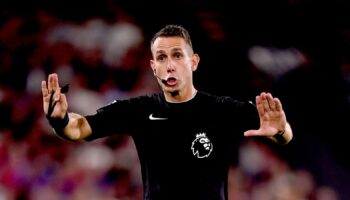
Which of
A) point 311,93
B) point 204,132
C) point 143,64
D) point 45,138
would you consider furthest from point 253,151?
point 204,132

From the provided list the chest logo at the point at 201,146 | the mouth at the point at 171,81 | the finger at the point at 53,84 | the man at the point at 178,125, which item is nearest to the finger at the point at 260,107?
the man at the point at 178,125

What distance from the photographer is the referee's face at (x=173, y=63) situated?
292 centimetres

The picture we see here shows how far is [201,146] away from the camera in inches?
110

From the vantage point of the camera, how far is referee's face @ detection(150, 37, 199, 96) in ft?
9.57

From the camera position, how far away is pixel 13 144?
15.1 feet

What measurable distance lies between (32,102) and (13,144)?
43 centimetres

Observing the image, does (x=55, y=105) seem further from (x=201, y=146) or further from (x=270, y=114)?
(x=270, y=114)

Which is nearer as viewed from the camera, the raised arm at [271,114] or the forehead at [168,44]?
the raised arm at [271,114]

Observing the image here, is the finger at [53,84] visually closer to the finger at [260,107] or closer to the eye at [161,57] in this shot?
the eye at [161,57]

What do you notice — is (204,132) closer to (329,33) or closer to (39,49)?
(39,49)

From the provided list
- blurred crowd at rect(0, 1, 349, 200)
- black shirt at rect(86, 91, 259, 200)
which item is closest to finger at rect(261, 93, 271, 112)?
black shirt at rect(86, 91, 259, 200)

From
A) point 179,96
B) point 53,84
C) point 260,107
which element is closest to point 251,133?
point 260,107

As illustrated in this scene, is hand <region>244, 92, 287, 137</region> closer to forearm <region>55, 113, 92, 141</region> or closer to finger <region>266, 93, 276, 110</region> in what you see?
finger <region>266, 93, 276, 110</region>

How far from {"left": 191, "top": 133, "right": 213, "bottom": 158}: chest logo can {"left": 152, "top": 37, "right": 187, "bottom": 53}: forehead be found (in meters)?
0.49
